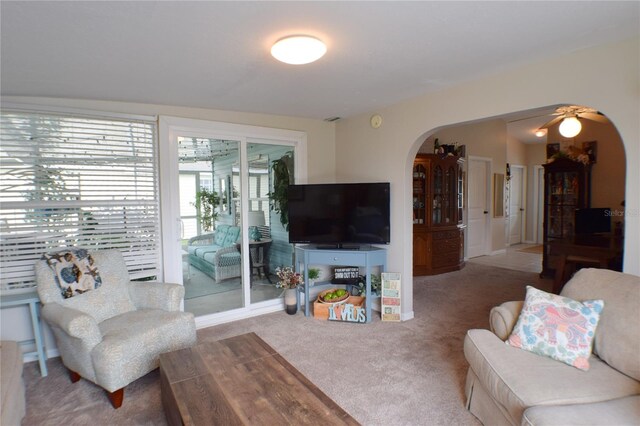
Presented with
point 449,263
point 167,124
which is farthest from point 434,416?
point 449,263

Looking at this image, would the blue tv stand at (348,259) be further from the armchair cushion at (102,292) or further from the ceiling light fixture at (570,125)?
A: the ceiling light fixture at (570,125)

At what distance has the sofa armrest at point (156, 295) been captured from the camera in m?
2.76

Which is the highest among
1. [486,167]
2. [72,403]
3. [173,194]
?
[486,167]

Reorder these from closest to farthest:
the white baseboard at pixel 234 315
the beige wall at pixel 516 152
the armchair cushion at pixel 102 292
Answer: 1. the armchair cushion at pixel 102 292
2. the white baseboard at pixel 234 315
3. the beige wall at pixel 516 152

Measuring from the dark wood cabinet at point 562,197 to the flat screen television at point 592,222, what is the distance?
0.41 meters

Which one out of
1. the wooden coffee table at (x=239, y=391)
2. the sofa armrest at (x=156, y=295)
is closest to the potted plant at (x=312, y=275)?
the sofa armrest at (x=156, y=295)

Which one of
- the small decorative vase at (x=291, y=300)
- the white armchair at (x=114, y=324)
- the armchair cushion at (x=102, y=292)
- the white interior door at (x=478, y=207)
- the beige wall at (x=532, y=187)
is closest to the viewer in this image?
the white armchair at (x=114, y=324)

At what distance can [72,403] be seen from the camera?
227 centimetres

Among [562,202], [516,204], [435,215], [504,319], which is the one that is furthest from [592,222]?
[516,204]

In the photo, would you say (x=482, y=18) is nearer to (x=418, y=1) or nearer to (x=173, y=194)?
(x=418, y=1)

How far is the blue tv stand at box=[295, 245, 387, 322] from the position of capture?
11.7 ft

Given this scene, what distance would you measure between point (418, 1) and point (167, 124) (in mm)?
2595

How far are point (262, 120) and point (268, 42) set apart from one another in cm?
188

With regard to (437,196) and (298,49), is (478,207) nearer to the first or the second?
(437,196)
